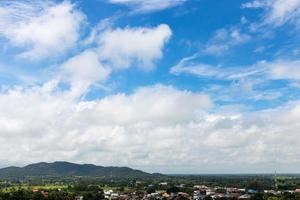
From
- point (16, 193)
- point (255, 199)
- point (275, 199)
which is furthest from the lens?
point (255, 199)

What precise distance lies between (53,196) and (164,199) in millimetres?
28430

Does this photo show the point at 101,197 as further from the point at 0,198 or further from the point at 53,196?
the point at 0,198

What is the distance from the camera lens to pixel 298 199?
309 feet

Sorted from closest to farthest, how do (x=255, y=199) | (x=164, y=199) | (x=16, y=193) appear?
(x=16, y=193) < (x=255, y=199) < (x=164, y=199)

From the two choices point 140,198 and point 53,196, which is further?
point 140,198

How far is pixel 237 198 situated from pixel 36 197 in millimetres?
47693

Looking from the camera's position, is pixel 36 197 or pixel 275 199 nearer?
pixel 275 199

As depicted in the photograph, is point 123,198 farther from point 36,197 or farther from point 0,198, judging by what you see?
point 0,198

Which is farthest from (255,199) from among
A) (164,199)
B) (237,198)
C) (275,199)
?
(164,199)

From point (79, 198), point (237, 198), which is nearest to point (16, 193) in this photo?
point (79, 198)

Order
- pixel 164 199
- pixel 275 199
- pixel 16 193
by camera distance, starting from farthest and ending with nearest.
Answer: pixel 164 199, pixel 16 193, pixel 275 199

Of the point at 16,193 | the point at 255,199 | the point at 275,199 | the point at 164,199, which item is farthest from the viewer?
the point at 164,199

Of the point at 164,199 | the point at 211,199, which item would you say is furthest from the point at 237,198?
the point at 164,199

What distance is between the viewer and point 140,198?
115875 millimetres
